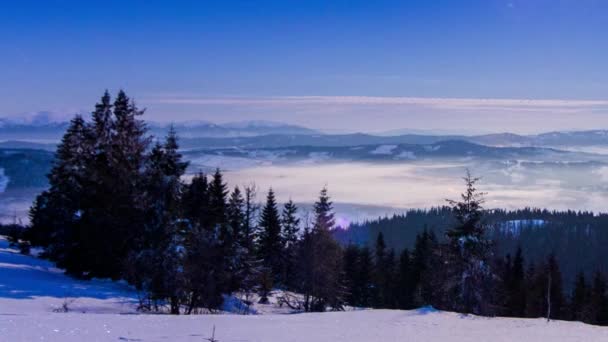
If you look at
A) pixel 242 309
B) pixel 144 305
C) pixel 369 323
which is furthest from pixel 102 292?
pixel 369 323

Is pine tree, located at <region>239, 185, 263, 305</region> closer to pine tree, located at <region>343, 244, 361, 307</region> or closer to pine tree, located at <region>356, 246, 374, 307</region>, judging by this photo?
pine tree, located at <region>343, 244, 361, 307</region>

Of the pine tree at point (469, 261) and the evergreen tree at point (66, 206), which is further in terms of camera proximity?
the evergreen tree at point (66, 206)

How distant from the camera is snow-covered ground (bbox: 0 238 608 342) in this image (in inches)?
489

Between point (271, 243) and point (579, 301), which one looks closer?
point (271, 243)

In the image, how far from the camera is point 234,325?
1509 cm

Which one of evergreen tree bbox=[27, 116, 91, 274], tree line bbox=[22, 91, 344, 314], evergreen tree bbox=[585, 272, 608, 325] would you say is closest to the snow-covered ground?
tree line bbox=[22, 91, 344, 314]

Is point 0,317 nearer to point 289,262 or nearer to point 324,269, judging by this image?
point 324,269

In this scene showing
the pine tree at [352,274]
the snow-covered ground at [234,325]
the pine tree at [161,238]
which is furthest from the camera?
the pine tree at [352,274]

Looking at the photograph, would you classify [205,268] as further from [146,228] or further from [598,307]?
[598,307]

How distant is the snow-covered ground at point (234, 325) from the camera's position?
12.4 meters

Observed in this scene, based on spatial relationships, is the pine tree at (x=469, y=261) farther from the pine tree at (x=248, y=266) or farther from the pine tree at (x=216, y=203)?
the pine tree at (x=216, y=203)

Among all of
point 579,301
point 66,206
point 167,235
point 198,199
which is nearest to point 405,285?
point 579,301

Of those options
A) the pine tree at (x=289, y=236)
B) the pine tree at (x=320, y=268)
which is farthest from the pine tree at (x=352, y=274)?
the pine tree at (x=320, y=268)

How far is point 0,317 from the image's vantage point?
13039mm
